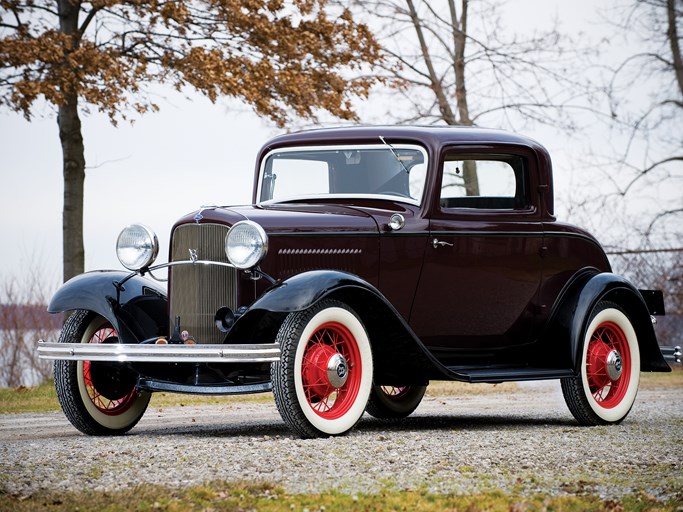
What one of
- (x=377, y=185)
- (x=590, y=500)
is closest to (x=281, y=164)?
(x=377, y=185)

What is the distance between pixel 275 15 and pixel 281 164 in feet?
24.7

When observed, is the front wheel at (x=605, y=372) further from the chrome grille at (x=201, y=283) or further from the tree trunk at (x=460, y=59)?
the tree trunk at (x=460, y=59)

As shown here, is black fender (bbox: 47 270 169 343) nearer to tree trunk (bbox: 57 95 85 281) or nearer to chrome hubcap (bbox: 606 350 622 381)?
chrome hubcap (bbox: 606 350 622 381)

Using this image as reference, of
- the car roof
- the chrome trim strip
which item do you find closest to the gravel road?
the chrome trim strip

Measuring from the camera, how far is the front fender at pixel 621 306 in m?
8.46

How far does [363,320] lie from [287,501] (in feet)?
8.87

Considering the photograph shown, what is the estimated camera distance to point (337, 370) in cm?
695

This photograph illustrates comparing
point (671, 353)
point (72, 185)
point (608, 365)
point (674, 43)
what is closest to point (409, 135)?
point (608, 365)

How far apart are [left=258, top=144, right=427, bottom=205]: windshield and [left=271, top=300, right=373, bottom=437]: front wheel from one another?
1.45 metres

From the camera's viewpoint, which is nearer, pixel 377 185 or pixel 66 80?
pixel 377 185

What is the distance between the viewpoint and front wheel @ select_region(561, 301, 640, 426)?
853 centimetres

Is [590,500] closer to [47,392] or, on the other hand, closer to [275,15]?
[47,392]

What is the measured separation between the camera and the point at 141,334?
25.8 ft

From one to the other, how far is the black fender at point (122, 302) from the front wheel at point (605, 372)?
3281mm
